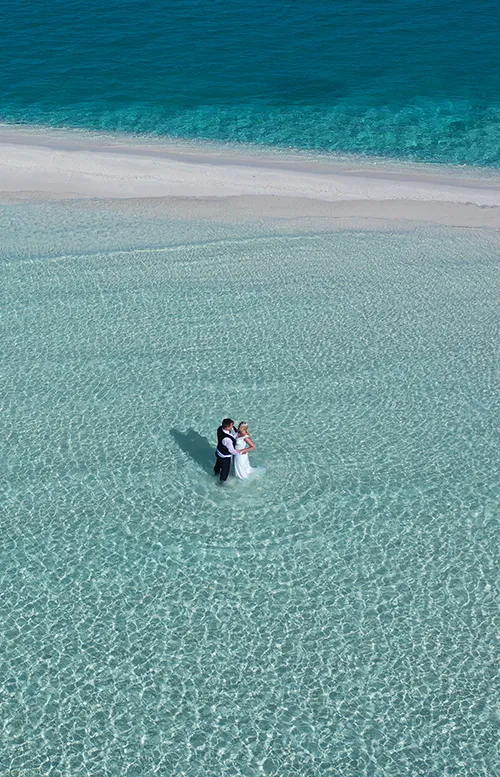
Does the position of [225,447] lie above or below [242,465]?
above

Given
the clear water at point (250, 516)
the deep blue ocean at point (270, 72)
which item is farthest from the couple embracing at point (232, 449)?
the deep blue ocean at point (270, 72)

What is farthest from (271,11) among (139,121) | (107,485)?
(107,485)

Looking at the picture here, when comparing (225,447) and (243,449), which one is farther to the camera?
(243,449)

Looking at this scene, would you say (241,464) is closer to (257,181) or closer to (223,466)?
(223,466)

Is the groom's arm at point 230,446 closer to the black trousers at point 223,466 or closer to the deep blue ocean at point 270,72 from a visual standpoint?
the black trousers at point 223,466

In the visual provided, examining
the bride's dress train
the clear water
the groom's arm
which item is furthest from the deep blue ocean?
the groom's arm

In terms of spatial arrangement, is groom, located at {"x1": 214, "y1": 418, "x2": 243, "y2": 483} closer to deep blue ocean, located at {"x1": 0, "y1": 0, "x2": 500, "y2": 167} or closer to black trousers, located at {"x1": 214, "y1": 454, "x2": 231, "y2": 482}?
black trousers, located at {"x1": 214, "y1": 454, "x2": 231, "y2": 482}

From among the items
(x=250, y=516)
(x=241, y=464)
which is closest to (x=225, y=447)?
(x=241, y=464)

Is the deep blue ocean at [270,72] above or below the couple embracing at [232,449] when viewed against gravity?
above
